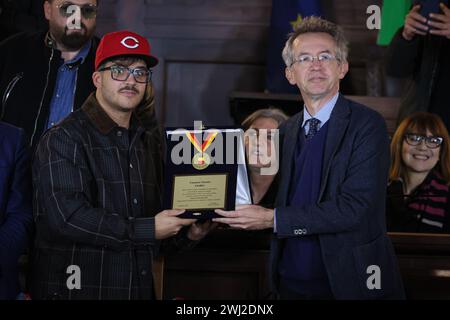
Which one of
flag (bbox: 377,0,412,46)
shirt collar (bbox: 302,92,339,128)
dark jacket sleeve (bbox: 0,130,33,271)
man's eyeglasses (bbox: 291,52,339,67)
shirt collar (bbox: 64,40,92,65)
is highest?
flag (bbox: 377,0,412,46)

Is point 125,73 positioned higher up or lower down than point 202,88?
lower down

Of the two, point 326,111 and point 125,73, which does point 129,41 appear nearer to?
point 125,73

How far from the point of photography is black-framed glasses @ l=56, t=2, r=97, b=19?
152 inches

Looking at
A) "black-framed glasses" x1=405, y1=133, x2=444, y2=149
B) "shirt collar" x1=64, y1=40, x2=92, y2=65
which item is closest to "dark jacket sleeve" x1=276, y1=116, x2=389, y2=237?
"black-framed glasses" x1=405, y1=133, x2=444, y2=149

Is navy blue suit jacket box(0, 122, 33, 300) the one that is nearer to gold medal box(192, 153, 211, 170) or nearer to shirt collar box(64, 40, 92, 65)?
gold medal box(192, 153, 211, 170)

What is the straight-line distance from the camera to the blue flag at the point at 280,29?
16.8 feet

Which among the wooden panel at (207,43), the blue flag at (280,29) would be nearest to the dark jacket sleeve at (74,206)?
the blue flag at (280,29)

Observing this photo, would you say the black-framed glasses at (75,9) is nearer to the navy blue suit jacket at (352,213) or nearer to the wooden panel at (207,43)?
the wooden panel at (207,43)

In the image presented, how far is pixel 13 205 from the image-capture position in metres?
2.65

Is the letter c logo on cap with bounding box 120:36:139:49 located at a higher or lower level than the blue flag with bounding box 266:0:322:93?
lower

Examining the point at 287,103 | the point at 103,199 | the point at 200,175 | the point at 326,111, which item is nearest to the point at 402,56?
the point at 287,103

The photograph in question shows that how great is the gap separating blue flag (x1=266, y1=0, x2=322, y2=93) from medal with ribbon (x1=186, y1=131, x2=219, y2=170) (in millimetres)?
2581

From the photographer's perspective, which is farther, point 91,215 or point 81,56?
point 81,56

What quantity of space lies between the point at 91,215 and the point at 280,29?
9.95 feet
